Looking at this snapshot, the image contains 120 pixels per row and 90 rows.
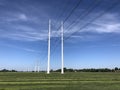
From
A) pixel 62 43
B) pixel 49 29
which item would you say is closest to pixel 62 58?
pixel 62 43

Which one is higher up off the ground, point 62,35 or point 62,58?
point 62,35

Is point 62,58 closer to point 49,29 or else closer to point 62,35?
point 62,35

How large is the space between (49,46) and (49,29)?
954 centimetres

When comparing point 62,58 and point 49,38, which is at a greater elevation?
point 49,38

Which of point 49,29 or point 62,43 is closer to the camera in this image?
point 62,43

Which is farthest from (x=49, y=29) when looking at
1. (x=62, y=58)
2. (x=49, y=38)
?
(x=62, y=58)

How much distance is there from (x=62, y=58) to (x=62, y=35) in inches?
398

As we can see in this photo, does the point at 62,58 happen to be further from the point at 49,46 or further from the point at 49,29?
the point at 49,29

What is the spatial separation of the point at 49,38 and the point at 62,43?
6.98 metres

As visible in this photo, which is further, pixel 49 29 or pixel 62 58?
pixel 49 29

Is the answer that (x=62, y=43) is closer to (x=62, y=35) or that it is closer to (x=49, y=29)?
(x=62, y=35)

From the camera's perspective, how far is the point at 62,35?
108m

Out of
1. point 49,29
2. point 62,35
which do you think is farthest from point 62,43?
point 49,29

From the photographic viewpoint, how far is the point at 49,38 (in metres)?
110
